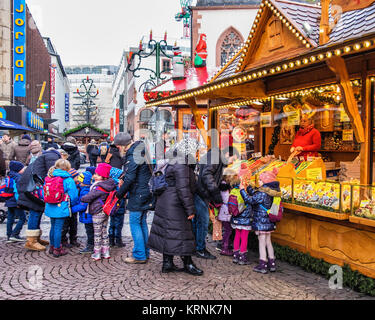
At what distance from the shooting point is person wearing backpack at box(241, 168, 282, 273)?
5.87 m

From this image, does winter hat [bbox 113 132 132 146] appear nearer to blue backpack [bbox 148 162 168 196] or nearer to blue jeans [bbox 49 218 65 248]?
blue backpack [bbox 148 162 168 196]

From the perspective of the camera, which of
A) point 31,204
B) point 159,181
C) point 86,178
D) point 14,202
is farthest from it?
point 14,202

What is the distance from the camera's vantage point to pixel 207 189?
21.6 ft

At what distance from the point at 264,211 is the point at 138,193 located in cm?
200

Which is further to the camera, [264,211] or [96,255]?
[96,255]

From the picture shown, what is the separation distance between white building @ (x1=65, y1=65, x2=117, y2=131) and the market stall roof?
3731 inches

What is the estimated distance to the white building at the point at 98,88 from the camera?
369 ft

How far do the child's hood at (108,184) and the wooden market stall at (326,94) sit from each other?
8.71 feet

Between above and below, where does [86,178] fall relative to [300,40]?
below

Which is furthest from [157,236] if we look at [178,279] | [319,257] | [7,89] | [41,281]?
[7,89]

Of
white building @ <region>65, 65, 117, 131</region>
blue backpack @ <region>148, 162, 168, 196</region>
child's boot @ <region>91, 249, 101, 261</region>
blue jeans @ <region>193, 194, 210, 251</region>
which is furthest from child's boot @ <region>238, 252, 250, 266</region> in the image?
white building @ <region>65, 65, 117, 131</region>

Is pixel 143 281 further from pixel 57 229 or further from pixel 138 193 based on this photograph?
pixel 57 229

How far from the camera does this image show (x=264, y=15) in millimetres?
7152

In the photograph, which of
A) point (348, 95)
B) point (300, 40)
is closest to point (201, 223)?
point (348, 95)
